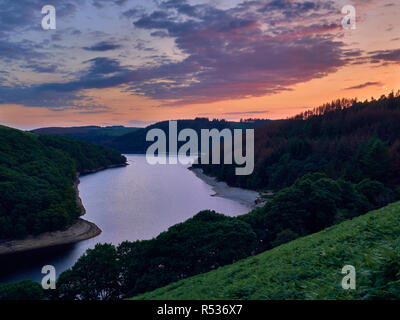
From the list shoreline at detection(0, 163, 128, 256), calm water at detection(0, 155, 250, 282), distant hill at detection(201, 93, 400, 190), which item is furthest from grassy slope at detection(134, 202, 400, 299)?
distant hill at detection(201, 93, 400, 190)

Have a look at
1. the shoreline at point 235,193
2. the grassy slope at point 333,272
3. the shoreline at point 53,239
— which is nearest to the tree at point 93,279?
the grassy slope at point 333,272

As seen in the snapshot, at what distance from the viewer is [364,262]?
830 cm

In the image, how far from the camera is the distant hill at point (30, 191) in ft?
167

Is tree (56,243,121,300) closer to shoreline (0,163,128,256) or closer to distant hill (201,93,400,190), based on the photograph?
shoreline (0,163,128,256)

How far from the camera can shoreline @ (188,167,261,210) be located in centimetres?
7469

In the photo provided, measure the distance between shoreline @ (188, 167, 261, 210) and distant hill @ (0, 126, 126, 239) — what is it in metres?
36.5

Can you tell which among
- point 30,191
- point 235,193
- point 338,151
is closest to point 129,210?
point 30,191

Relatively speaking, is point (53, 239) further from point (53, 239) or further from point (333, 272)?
point (333, 272)

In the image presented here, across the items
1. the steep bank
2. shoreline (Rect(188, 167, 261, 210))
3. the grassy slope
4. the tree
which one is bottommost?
the steep bank

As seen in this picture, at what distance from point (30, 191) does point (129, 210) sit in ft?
61.0

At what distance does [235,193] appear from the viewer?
8706 centimetres

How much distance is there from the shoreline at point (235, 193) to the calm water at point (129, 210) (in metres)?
2.28

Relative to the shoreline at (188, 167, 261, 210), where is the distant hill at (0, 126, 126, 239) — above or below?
above
